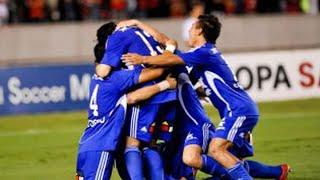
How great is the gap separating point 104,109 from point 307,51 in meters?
11.9

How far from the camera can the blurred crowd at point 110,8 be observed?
77.7 ft

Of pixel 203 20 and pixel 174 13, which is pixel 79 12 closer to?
pixel 174 13

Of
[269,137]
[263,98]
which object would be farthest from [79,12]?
[269,137]

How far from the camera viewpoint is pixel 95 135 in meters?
9.56

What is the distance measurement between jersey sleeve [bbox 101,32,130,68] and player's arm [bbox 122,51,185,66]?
0.07 m

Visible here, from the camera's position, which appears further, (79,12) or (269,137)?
(79,12)

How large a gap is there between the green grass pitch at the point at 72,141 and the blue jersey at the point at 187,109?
1.68m

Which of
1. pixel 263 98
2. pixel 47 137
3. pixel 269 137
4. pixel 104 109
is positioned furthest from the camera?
pixel 263 98

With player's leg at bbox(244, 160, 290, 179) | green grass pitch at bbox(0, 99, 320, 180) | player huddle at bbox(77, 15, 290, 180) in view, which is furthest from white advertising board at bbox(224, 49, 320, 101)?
player huddle at bbox(77, 15, 290, 180)

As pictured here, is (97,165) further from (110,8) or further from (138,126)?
(110,8)

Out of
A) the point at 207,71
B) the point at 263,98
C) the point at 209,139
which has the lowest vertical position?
the point at 263,98

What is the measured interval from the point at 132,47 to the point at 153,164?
1.19 meters

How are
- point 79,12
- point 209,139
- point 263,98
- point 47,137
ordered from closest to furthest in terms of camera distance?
point 209,139
point 47,137
point 263,98
point 79,12

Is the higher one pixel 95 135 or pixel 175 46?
pixel 175 46
